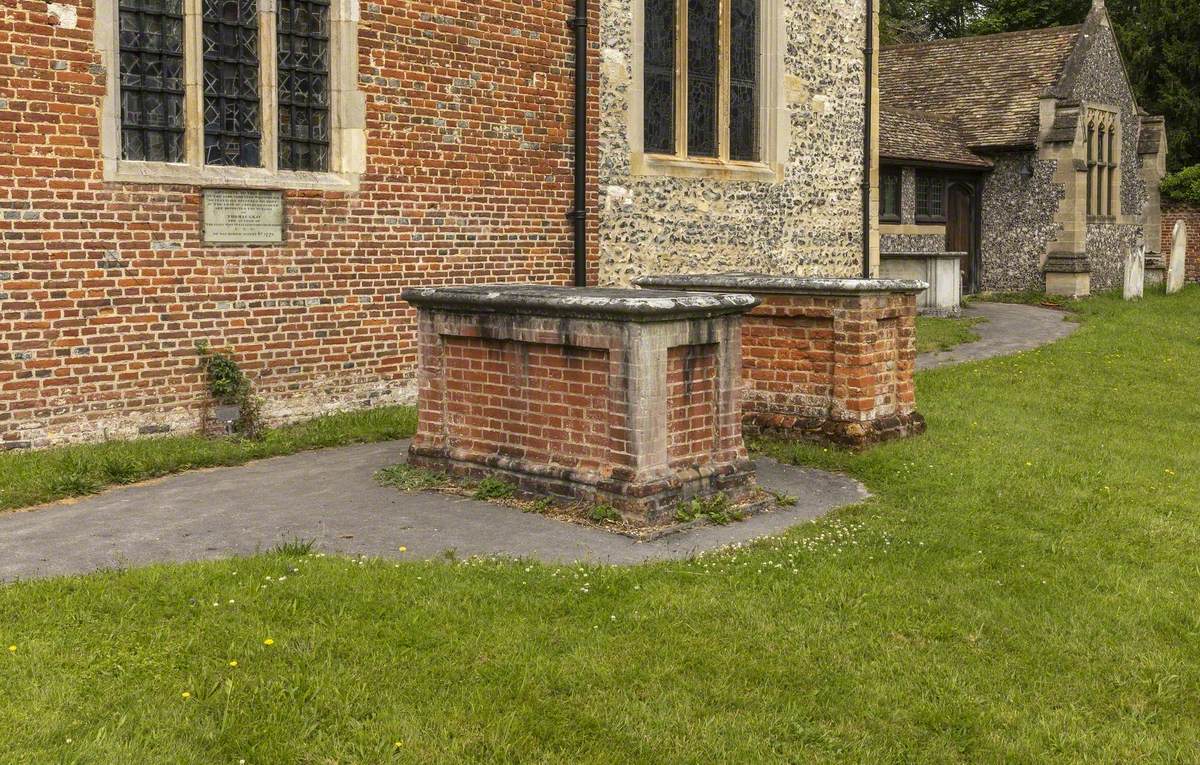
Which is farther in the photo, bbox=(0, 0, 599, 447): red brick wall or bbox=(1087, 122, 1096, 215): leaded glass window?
bbox=(1087, 122, 1096, 215): leaded glass window

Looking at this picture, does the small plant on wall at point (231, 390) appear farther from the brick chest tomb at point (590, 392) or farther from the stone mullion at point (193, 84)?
Answer: the brick chest tomb at point (590, 392)

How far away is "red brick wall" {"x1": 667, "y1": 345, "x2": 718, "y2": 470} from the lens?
301 inches

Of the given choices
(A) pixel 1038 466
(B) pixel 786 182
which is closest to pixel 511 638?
(A) pixel 1038 466

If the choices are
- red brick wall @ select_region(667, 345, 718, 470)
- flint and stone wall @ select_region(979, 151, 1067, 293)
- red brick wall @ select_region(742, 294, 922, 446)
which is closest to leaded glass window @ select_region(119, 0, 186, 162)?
red brick wall @ select_region(667, 345, 718, 470)

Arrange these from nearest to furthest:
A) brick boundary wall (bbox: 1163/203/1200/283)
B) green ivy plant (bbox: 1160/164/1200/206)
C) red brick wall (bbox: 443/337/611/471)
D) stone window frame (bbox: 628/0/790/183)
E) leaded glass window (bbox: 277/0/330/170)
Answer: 1. red brick wall (bbox: 443/337/611/471)
2. leaded glass window (bbox: 277/0/330/170)
3. stone window frame (bbox: 628/0/790/183)
4. green ivy plant (bbox: 1160/164/1200/206)
5. brick boundary wall (bbox: 1163/203/1200/283)

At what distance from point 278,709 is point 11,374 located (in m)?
5.80

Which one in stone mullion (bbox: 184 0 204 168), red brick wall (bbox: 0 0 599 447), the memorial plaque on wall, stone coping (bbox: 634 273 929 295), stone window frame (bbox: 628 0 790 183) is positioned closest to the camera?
red brick wall (bbox: 0 0 599 447)

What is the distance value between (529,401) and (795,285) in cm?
306

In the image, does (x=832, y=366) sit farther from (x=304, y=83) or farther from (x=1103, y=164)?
(x=1103, y=164)

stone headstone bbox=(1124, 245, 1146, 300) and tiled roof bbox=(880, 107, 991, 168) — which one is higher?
tiled roof bbox=(880, 107, 991, 168)

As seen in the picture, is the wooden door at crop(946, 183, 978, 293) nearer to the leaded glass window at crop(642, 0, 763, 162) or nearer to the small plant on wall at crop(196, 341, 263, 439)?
the leaded glass window at crop(642, 0, 763, 162)

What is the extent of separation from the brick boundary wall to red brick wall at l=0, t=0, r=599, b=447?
26.4 meters

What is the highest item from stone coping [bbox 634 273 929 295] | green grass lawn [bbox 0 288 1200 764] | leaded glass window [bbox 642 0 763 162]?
leaded glass window [bbox 642 0 763 162]

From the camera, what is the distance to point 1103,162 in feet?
97.4
